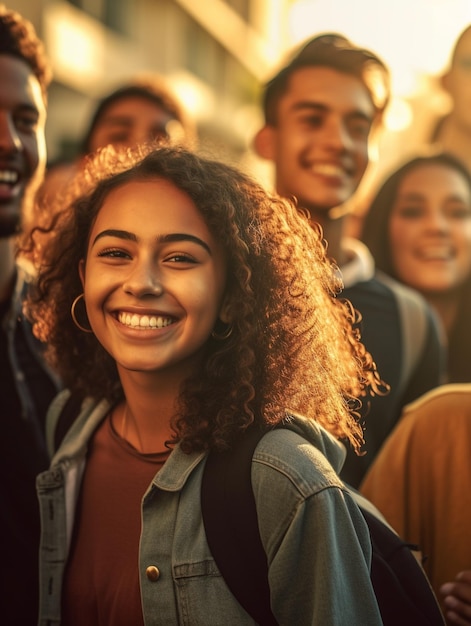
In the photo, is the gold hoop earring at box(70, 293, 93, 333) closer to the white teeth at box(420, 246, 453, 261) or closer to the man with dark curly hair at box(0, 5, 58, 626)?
the man with dark curly hair at box(0, 5, 58, 626)

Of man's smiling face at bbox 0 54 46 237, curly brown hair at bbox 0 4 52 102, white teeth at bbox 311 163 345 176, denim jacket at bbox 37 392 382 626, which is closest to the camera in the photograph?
denim jacket at bbox 37 392 382 626

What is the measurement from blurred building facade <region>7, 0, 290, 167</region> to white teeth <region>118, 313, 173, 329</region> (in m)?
7.11

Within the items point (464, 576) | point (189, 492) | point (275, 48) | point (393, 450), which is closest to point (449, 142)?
point (393, 450)

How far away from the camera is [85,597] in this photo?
2.32 m

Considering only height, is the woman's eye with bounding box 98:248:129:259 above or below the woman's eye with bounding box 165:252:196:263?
above

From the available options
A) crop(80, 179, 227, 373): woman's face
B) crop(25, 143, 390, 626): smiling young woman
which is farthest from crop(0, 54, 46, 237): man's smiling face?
crop(80, 179, 227, 373): woman's face

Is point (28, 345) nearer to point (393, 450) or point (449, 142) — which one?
point (393, 450)

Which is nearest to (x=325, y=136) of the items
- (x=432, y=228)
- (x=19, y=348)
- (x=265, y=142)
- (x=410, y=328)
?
(x=265, y=142)

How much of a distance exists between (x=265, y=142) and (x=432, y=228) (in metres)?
1.09

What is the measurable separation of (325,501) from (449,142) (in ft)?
13.8

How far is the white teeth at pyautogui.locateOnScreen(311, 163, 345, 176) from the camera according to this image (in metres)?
3.82

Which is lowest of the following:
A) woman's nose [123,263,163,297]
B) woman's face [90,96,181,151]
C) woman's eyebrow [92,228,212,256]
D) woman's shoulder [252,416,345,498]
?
woman's shoulder [252,416,345,498]

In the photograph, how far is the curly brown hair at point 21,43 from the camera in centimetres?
360

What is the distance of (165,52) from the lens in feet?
91.6
